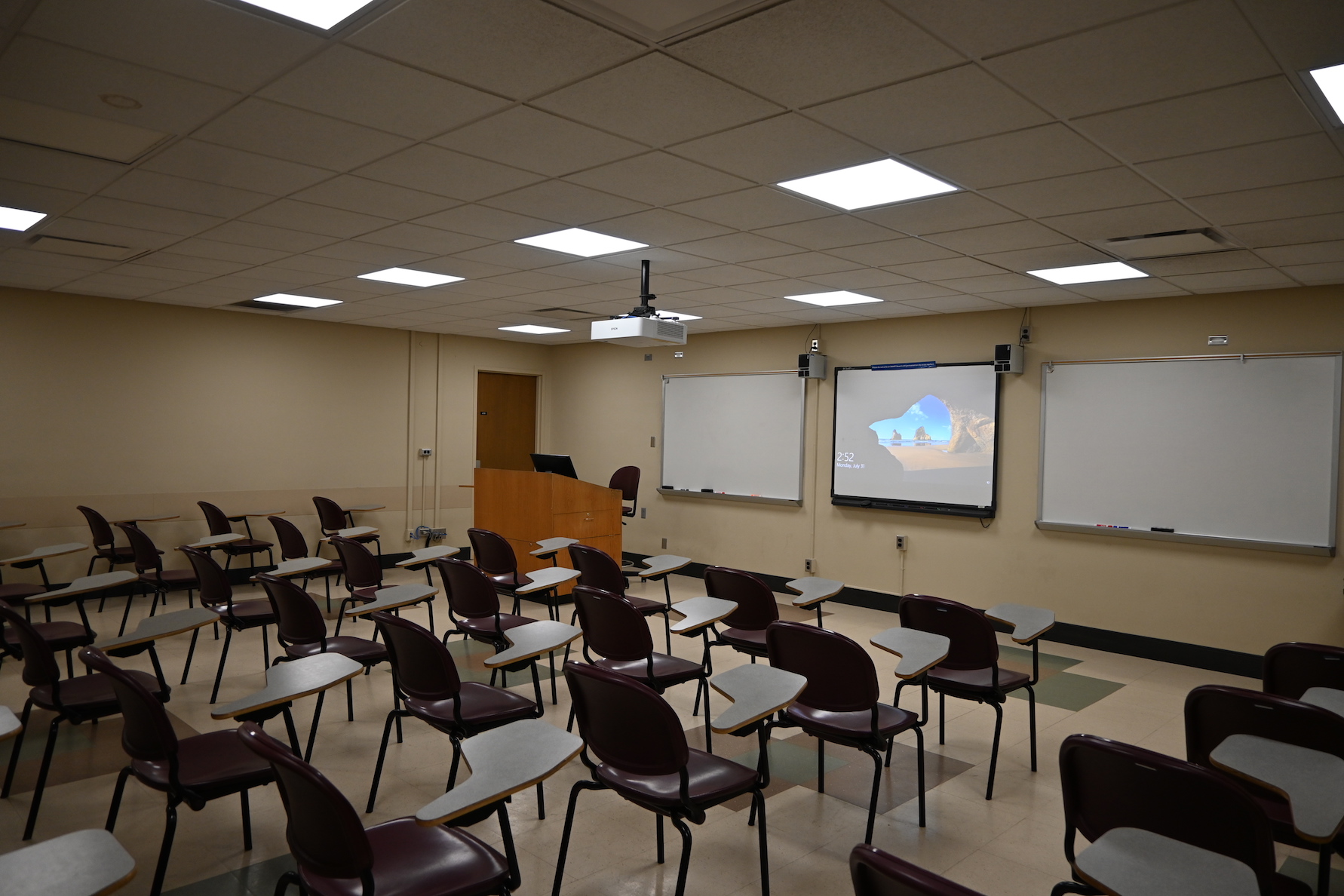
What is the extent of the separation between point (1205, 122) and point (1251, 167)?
0.64 metres

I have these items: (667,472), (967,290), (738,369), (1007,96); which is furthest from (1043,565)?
(1007,96)

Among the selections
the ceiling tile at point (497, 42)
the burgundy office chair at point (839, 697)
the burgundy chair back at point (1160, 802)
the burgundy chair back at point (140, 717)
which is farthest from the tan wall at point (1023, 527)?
the burgundy chair back at point (140, 717)

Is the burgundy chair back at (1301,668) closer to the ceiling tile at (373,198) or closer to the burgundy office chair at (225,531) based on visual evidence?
the ceiling tile at (373,198)

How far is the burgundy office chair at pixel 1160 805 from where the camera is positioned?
6.45 feet

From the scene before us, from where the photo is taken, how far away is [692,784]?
2.64m

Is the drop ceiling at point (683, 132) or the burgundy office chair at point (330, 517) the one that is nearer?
the drop ceiling at point (683, 132)

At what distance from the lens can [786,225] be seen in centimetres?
441

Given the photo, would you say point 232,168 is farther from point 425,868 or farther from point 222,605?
point 425,868

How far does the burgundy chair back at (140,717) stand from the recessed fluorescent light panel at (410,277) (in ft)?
12.7

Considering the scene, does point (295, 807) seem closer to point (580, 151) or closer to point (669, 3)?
point (669, 3)

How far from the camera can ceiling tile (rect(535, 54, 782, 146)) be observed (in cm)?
260

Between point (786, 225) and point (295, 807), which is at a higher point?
point (786, 225)

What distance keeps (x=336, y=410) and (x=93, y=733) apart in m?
5.50

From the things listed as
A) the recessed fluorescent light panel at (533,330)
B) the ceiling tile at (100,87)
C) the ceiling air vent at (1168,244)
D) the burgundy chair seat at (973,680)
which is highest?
the recessed fluorescent light panel at (533,330)
